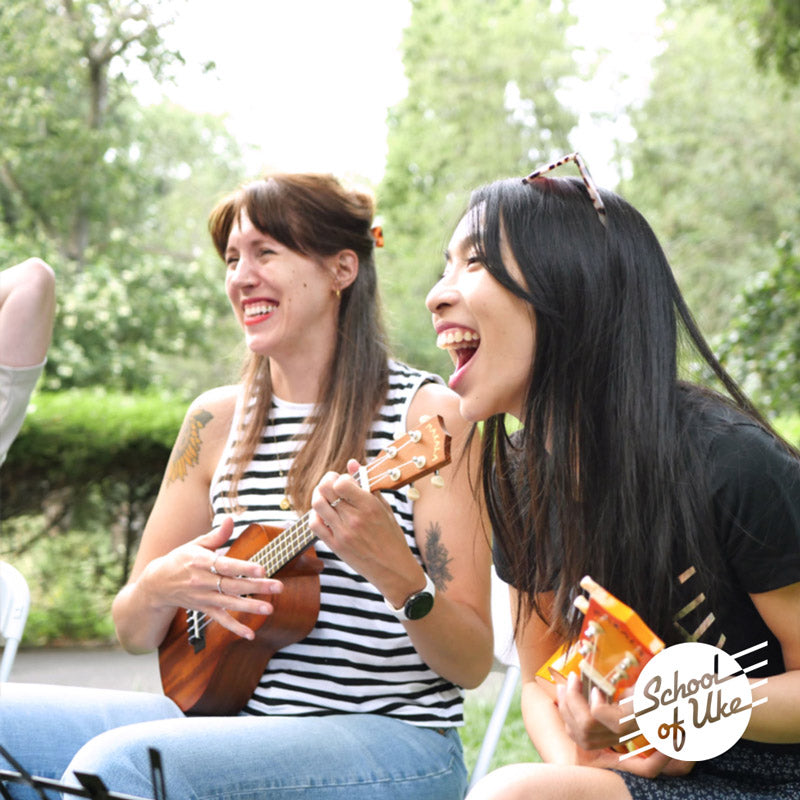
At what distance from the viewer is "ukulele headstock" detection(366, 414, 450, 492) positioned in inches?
66.8

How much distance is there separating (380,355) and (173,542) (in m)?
0.63

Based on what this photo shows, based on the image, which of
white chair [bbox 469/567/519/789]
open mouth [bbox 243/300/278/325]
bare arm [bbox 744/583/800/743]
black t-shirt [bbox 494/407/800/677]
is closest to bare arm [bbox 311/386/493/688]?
white chair [bbox 469/567/519/789]

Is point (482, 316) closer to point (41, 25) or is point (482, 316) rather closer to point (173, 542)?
point (173, 542)

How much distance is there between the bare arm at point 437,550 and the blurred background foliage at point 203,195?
45 centimetres

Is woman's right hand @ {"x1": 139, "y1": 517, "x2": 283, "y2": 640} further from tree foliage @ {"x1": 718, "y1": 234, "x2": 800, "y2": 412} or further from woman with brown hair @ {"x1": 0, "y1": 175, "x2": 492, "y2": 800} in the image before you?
tree foliage @ {"x1": 718, "y1": 234, "x2": 800, "y2": 412}

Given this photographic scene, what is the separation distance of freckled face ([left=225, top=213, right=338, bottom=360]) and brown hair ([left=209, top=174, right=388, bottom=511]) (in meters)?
0.03

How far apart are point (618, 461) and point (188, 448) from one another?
4.19ft

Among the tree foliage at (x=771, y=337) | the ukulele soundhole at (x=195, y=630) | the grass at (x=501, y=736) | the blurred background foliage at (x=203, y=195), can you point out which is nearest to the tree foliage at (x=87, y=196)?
the blurred background foliage at (x=203, y=195)

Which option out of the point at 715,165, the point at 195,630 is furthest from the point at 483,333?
the point at 715,165

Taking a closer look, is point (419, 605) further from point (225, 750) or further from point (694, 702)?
point (694, 702)

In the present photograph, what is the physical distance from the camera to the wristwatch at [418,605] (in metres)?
1.80

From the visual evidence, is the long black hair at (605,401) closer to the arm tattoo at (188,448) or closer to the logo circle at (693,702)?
the logo circle at (693,702)

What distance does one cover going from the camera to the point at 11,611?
8.07ft

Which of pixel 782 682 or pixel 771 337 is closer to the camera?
pixel 782 682
